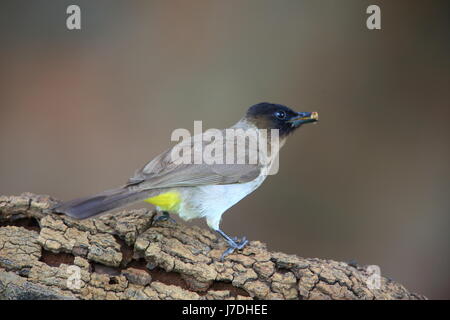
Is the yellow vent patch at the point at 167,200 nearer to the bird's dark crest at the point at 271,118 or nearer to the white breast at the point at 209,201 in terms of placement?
the white breast at the point at 209,201

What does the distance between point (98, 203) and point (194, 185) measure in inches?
29.7

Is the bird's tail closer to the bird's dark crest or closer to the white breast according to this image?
the white breast

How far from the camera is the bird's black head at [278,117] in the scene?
4566 mm

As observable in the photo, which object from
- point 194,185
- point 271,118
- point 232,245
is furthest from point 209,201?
point 271,118

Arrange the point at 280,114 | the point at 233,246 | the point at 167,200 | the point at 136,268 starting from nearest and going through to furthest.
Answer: the point at 136,268
the point at 233,246
the point at 167,200
the point at 280,114

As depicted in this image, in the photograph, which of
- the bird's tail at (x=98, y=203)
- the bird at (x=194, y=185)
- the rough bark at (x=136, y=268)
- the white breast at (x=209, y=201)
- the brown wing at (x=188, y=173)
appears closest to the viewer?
the rough bark at (x=136, y=268)

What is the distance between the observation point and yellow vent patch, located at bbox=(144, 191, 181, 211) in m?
3.81

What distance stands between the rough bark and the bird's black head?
136cm

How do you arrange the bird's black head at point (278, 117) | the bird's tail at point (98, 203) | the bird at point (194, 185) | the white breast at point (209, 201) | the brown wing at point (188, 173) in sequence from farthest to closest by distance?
the bird's black head at point (278, 117) → the white breast at point (209, 201) → the brown wing at point (188, 173) → the bird at point (194, 185) → the bird's tail at point (98, 203)

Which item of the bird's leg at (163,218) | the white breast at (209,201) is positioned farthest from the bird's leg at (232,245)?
the bird's leg at (163,218)

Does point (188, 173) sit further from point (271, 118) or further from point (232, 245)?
point (271, 118)

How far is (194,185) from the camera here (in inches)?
153

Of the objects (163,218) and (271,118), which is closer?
(163,218)

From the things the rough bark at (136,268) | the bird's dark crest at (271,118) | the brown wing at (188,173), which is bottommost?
the rough bark at (136,268)
